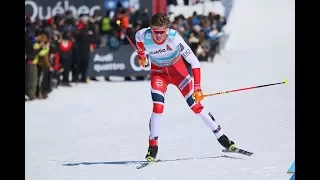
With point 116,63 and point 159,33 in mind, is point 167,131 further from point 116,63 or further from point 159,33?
point 116,63

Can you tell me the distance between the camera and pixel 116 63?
17781 mm

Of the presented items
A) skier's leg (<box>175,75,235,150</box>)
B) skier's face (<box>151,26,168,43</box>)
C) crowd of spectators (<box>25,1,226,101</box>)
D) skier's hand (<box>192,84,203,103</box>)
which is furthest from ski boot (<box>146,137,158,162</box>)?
crowd of spectators (<box>25,1,226,101</box>)

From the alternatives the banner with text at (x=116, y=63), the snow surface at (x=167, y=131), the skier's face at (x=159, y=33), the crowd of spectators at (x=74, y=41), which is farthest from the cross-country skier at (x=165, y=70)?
the banner with text at (x=116, y=63)

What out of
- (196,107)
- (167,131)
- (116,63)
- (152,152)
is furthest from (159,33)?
(116,63)

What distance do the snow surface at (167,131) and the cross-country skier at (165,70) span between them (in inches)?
15.7

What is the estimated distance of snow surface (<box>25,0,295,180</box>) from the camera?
26.6 feet

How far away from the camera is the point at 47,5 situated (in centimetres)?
1988

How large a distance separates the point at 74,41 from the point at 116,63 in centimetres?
171

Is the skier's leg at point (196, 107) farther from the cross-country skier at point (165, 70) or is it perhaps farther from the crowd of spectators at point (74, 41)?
the crowd of spectators at point (74, 41)

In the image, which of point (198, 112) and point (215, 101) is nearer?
point (198, 112)

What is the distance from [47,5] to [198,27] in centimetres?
411
